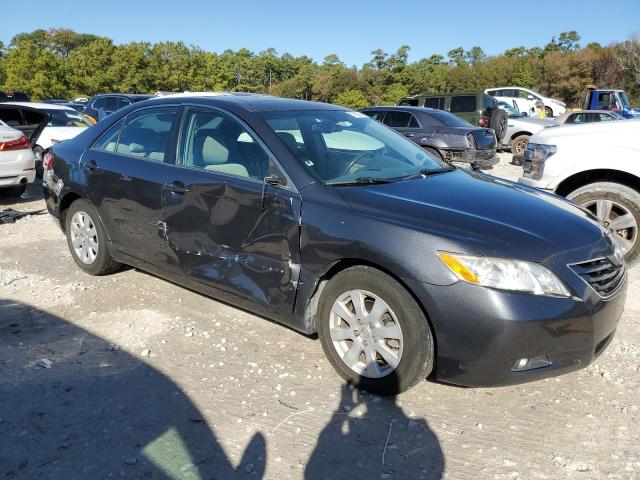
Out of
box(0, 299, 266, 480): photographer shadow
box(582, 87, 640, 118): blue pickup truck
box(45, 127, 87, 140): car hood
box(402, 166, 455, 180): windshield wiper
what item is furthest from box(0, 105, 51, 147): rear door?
box(582, 87, 640, 118): blue pickup truck

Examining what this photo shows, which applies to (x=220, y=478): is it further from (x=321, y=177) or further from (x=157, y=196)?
(x=157, y=196)

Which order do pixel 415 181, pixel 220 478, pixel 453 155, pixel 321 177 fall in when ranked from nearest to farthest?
pixel 220 478 → pixel 321 177 → pixel 415 181 → pixel 453 155

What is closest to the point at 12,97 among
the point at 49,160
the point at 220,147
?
the point at 49,160

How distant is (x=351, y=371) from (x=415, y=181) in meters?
1.31

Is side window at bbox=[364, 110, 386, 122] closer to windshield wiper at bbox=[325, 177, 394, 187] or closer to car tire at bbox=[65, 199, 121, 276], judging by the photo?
car tire at bbox=[65, 199, 121, 276]

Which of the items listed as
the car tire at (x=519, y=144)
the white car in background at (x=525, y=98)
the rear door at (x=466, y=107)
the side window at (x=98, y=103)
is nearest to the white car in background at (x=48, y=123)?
the side window at (x=98, y=103)

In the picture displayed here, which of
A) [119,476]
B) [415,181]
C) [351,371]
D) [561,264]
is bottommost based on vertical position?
[119,476]

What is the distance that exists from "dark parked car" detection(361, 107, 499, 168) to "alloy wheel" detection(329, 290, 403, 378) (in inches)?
332

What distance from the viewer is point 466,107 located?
55.4 ft

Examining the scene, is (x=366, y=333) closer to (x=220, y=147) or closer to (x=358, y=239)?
(x=358, y=239)

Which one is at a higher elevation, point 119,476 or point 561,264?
point 561,264


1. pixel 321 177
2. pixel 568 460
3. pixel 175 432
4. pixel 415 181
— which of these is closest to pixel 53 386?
pixel 175 432

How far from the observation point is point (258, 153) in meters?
3.43

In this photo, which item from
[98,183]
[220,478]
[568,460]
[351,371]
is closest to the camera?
[220,478]
